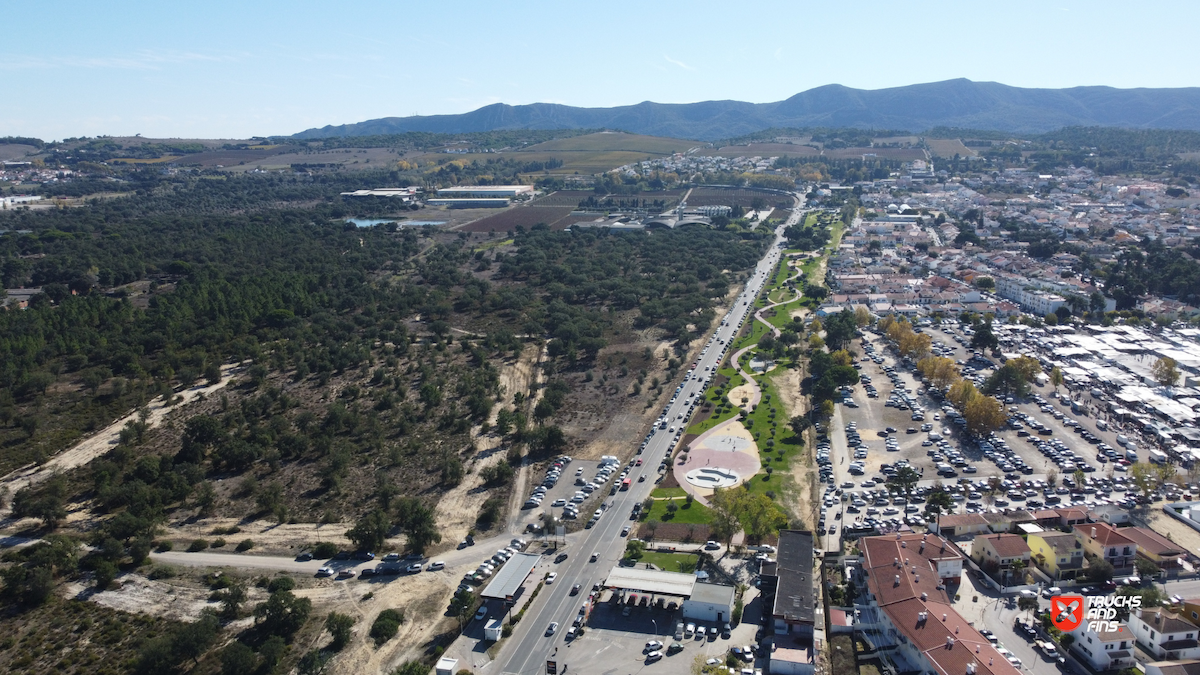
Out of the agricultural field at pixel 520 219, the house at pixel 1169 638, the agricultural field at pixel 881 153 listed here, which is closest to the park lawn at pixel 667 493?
the house at pixel 1169 638

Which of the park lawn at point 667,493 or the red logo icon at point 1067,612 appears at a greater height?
the red logo icon at point 1067,612

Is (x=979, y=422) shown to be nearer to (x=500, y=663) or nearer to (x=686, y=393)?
(x=686, y=393)

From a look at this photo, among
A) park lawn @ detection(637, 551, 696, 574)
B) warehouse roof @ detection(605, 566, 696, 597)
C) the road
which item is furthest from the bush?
park lawn @ detection(637, 551, 696, 574)

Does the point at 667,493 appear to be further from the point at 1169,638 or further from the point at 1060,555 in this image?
the point at 1169,638

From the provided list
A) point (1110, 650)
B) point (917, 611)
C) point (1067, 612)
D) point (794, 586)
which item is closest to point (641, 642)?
point (794, 586)

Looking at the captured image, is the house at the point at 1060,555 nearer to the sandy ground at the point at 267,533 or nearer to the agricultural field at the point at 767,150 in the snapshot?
the sandy ground at the point at 267,533

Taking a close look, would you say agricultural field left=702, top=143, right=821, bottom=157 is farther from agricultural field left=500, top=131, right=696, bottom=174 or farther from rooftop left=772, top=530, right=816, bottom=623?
rooftop left=772, top=530, right=816, bottom=623

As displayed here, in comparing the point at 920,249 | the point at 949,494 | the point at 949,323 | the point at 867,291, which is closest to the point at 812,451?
the point at 949,494
